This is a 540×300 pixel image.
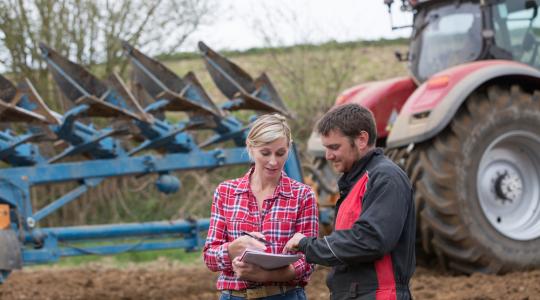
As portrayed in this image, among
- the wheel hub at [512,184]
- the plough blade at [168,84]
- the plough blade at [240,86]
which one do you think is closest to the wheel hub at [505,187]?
the wheel hub at [512,184]

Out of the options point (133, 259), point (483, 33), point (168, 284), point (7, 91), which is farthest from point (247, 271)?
point (133, 259)

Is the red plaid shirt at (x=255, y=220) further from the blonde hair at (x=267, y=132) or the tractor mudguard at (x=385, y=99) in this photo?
the tractor mudguard at (x=385, y=99)

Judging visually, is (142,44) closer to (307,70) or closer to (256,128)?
(307,70)

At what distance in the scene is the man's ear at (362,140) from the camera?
294cm

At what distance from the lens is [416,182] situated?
21.3 ft

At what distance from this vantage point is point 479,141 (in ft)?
21.6

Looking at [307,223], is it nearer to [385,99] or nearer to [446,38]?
[446,38]

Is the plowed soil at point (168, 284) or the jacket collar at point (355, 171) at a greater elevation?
the jacket collar at point (355, 171)

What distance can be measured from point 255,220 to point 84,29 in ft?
29.5

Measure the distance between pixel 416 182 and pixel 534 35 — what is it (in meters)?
1.75

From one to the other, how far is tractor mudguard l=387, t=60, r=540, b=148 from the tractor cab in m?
0.40

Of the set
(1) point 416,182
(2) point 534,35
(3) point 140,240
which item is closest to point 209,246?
(1) point 416,182

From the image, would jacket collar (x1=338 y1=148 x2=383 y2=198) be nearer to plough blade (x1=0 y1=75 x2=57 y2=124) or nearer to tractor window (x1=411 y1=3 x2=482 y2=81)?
plough blade (x1=0 y1=75 x2=57 y2=124)

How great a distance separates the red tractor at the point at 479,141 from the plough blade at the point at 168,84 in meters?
1.46
